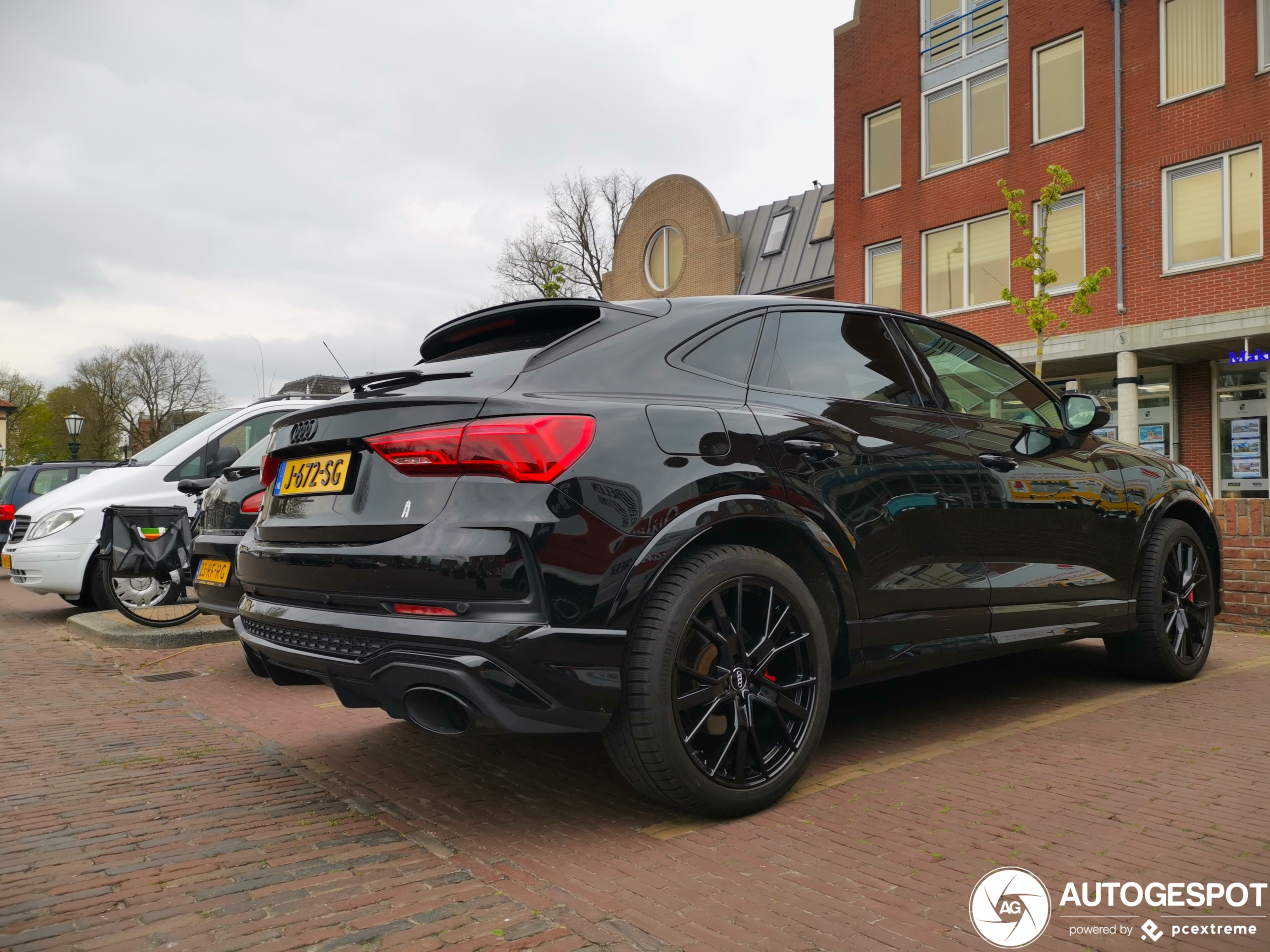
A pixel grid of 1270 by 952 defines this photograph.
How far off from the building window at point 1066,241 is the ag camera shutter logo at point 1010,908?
747 inches

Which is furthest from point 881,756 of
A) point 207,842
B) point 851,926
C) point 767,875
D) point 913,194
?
point 913,194

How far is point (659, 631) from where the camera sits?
3066 millimetres

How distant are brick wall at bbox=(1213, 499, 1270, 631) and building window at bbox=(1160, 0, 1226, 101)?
45.9 ft

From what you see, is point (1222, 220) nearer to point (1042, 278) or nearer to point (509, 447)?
point (1042, 278)

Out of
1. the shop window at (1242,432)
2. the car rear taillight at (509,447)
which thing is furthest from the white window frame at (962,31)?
the car rear taillight at (509,447)

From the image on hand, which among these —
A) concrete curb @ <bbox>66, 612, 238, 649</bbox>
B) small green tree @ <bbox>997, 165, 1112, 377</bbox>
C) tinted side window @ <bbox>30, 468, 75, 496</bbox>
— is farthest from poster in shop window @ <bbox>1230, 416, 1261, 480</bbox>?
tinted side window @ <bbox>30, 468, 75, 496</bbox>

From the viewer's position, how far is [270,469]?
151 inches

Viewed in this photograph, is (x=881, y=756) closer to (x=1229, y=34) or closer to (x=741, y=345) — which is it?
Answer: (x=741, y=345)

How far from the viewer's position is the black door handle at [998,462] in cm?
436

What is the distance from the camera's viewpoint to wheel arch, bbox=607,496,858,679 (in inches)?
120

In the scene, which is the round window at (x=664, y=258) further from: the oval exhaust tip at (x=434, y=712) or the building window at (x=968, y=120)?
the oval exhaust tip at (x=434, y=712)

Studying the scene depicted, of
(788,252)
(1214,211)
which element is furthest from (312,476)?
(788,252)

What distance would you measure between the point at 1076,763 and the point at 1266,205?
16792 mm

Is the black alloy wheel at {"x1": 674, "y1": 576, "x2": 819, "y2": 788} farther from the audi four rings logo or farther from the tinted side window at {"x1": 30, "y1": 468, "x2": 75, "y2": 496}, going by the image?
the tinted side window at {"x1": 30, "y1": 468, "x2": 75, "y2": 496}
